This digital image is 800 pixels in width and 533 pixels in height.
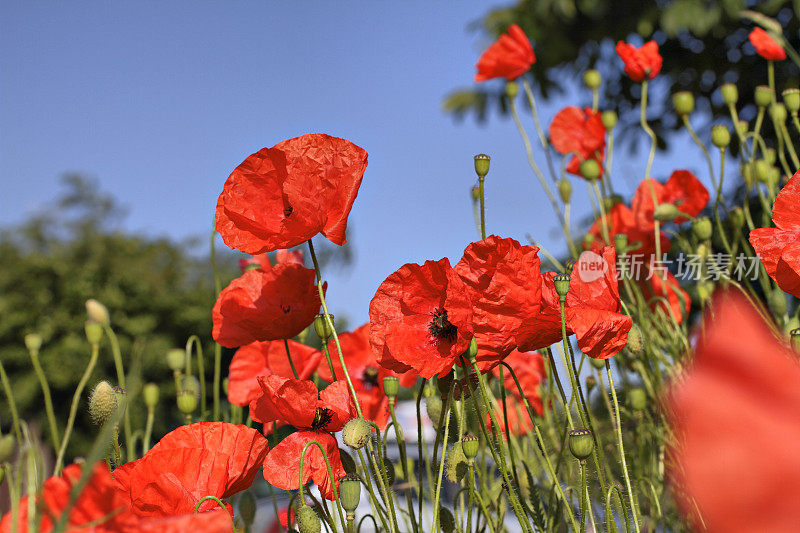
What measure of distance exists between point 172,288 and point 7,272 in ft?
8.25

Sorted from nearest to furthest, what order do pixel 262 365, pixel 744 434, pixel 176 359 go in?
pixel 744 434, pixel 262 365, pixel 176 359

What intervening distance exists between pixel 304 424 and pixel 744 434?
1.59 ft

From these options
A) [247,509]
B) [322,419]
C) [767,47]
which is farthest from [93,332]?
[767,47]

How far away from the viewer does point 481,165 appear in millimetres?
595

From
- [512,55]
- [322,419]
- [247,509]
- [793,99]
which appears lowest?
[247,509]

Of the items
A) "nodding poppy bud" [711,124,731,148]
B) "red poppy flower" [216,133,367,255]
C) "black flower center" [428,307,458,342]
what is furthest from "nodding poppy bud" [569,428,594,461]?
"nodding poppy bud" [711,124,731,148]

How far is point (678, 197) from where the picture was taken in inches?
51.6

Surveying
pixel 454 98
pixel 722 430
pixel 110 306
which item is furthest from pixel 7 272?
pixel 722 430

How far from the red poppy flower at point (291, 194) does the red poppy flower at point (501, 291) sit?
0.38ft

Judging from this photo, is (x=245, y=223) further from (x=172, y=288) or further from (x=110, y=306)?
(x=172, y=288)

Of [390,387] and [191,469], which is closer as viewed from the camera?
[191,469]

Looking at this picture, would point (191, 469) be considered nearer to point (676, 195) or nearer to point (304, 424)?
point (304, 424)

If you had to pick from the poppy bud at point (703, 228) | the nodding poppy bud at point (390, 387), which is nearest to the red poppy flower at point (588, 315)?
the nodding poppy bud at point (390, 387)

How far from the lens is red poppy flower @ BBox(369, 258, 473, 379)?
52 centimetres
